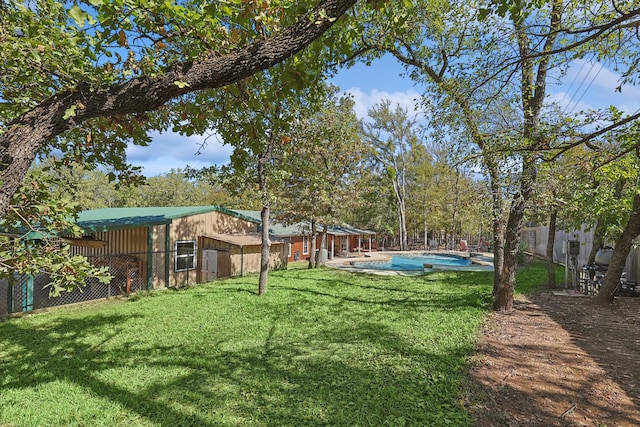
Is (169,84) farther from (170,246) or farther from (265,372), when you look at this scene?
(170,246)

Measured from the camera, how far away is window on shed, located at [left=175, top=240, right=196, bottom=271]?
1313 centimetres

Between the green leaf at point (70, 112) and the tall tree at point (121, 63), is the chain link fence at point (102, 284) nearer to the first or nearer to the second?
the tall tree at point (121, 63)

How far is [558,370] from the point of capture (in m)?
4.70

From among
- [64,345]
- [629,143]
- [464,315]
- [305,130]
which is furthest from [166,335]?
[629,143]

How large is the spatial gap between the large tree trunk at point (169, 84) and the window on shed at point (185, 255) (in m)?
11.8

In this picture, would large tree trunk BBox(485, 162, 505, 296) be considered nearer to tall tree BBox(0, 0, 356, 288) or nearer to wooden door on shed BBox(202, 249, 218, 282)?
tall tree BBox(0, 0, 356, 288)

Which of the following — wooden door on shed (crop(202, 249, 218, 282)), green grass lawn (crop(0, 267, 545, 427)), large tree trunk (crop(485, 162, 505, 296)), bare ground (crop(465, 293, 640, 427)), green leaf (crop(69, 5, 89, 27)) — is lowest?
green grass lawn (crop(0, 267, 545, 427))

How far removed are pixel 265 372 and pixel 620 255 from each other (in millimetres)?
8660

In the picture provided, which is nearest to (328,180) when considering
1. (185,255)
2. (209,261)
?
(209,261)

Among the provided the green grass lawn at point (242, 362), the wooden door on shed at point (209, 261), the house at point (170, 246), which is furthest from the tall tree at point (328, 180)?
the green grass lawn at point (242, 362)

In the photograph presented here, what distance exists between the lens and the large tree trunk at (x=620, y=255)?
7715 millimetres

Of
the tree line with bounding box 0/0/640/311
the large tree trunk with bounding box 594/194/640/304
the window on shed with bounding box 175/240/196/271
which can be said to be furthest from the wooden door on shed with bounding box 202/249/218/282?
the large tree trunk with bounding box 594/194/640/304

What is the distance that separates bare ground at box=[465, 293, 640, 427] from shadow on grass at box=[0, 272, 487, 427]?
419 millimetres

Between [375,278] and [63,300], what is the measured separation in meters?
10.5
